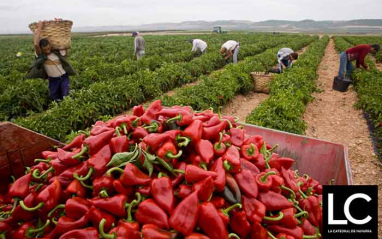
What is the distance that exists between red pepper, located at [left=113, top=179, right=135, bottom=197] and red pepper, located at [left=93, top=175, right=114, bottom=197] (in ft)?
0.17

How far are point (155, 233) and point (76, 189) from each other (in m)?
0.84

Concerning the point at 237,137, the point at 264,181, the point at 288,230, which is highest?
the point at 237,137

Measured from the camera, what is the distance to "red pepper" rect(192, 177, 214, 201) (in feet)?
6.69

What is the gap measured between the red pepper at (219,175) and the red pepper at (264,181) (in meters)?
0.36

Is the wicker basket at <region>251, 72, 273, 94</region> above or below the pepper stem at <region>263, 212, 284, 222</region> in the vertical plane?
below

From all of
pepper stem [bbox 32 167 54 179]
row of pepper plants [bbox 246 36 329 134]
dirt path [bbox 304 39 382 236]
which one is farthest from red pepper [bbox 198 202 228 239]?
row of pepper plants [bbox 246 36 329 134]

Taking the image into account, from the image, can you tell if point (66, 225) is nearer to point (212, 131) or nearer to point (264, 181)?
Result: point (212, 131)

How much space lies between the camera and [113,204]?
2.04 metres

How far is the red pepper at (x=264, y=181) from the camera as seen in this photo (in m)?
2.31

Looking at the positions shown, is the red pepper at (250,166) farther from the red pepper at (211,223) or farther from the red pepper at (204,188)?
the red pepper at (211,223)

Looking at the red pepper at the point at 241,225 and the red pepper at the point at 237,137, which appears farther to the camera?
the red pepper at the point at 237,137

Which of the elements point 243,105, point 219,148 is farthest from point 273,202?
point 243,105

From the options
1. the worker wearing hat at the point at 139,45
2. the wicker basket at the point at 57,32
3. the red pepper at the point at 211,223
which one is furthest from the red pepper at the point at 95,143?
the worker wearing hat at the point at 139,45

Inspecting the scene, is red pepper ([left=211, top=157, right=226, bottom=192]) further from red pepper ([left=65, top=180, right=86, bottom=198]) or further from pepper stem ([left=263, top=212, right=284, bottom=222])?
red pepper ([left=65, top=180, right=86, bottom=198])
